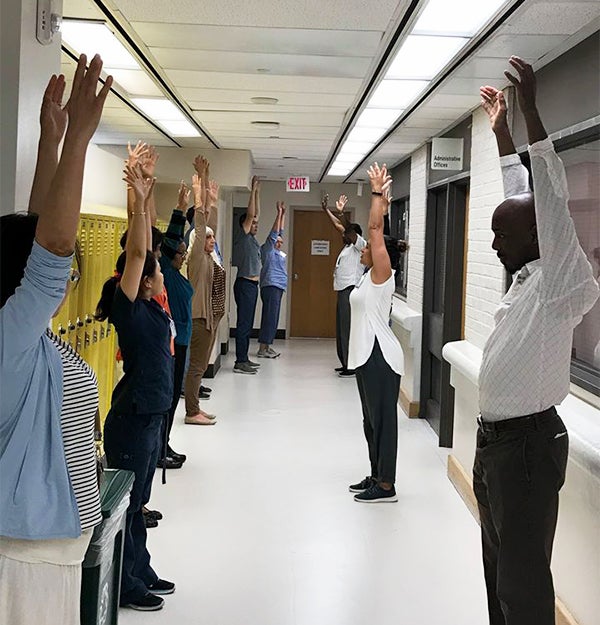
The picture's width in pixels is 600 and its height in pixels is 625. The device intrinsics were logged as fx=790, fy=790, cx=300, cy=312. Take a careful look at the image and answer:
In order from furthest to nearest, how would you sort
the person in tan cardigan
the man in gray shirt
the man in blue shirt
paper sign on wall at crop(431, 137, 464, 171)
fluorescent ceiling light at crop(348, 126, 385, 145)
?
the man in blue shirt → the man in gray shirt → fluorescent ceiling light at crop(348, 126, 385, 145) → the person in tan cardigan → paper sign on wall at crop(431, 137, 464, 171)

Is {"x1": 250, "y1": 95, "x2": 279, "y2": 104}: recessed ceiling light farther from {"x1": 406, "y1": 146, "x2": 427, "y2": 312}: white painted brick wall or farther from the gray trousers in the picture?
the gray trousers

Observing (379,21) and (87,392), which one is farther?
(379,21)

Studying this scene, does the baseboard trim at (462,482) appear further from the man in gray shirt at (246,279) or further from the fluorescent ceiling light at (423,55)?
the man in gray shirt at (246,279)

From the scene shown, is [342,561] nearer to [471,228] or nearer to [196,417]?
[471,228]

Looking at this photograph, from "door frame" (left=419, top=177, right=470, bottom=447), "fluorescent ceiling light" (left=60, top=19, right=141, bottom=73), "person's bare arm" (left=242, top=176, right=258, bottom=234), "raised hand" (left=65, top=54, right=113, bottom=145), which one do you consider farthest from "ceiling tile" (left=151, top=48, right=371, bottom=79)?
"person's bare arm" (left=242, top=176, right=258, bottom=234)

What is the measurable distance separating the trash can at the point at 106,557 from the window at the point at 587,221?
2062 mm

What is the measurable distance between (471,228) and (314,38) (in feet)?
7.39

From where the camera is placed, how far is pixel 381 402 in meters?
4.92

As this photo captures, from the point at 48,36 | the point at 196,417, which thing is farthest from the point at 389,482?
the point at 48,36

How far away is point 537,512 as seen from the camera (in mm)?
2471

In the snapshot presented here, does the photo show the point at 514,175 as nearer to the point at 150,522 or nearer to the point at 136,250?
the point at 136,250

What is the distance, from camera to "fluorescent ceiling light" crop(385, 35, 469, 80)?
3635mm

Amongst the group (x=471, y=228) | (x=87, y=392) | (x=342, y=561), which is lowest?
(x=342, y=561)

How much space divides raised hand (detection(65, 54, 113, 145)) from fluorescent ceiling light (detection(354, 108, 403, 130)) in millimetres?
3936
